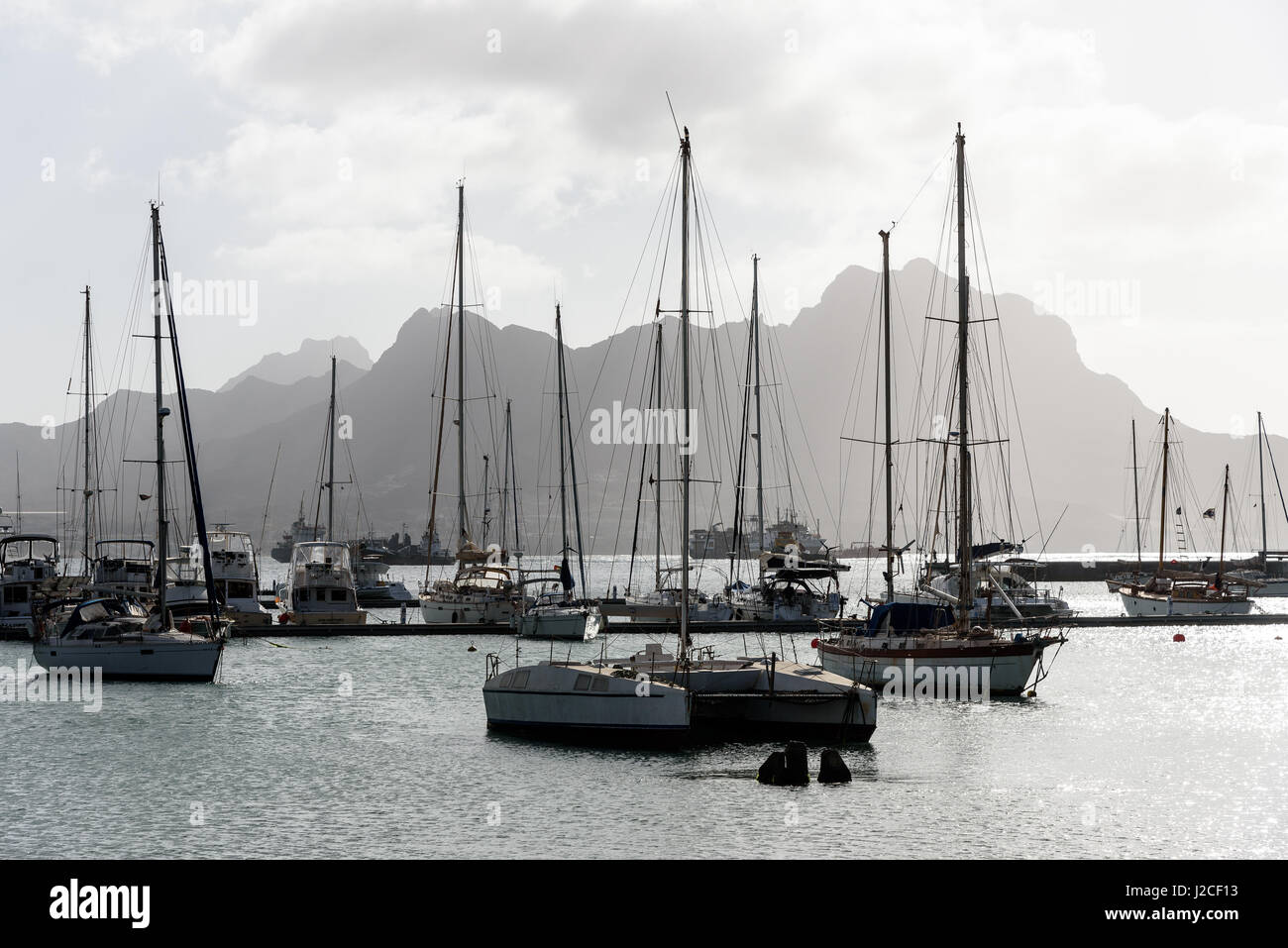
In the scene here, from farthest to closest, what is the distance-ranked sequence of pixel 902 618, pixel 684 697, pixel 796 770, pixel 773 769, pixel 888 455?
pixel 888 455 < pixel 902 618 < pixel 684 697 < pixel 773 769 < pixel 796 770

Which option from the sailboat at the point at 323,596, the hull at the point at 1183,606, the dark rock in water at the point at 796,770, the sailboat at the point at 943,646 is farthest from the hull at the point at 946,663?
the hull at the point at 1183,606

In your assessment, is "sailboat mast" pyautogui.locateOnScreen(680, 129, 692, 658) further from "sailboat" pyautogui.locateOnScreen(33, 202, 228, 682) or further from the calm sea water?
"sailboat" pyautogui.locateOnScreen(33, 202, 228, 682)

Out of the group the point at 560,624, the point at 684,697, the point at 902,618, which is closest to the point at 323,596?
the point at 560,624

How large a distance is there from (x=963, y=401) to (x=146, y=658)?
35.0 meters

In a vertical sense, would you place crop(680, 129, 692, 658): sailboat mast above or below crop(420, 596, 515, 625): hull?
above

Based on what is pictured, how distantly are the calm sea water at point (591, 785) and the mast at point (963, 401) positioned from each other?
449 centimetres

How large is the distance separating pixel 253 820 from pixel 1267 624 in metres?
92.2

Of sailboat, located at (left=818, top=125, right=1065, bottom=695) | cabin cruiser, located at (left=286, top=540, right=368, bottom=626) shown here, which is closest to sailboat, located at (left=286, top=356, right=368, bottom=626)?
cabin cruiser, located at (left=286, top=540, right=368, bottom=626)

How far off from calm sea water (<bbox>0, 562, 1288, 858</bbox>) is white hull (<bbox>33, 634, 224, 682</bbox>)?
0.98 meters

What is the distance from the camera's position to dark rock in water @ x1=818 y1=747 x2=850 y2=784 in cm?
3009

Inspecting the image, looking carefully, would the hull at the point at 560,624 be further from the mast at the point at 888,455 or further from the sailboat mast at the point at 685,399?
the sailboat mast at the point at 685,399

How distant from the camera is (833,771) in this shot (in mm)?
30234

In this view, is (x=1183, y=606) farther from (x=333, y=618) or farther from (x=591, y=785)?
(x=591, y=785)
